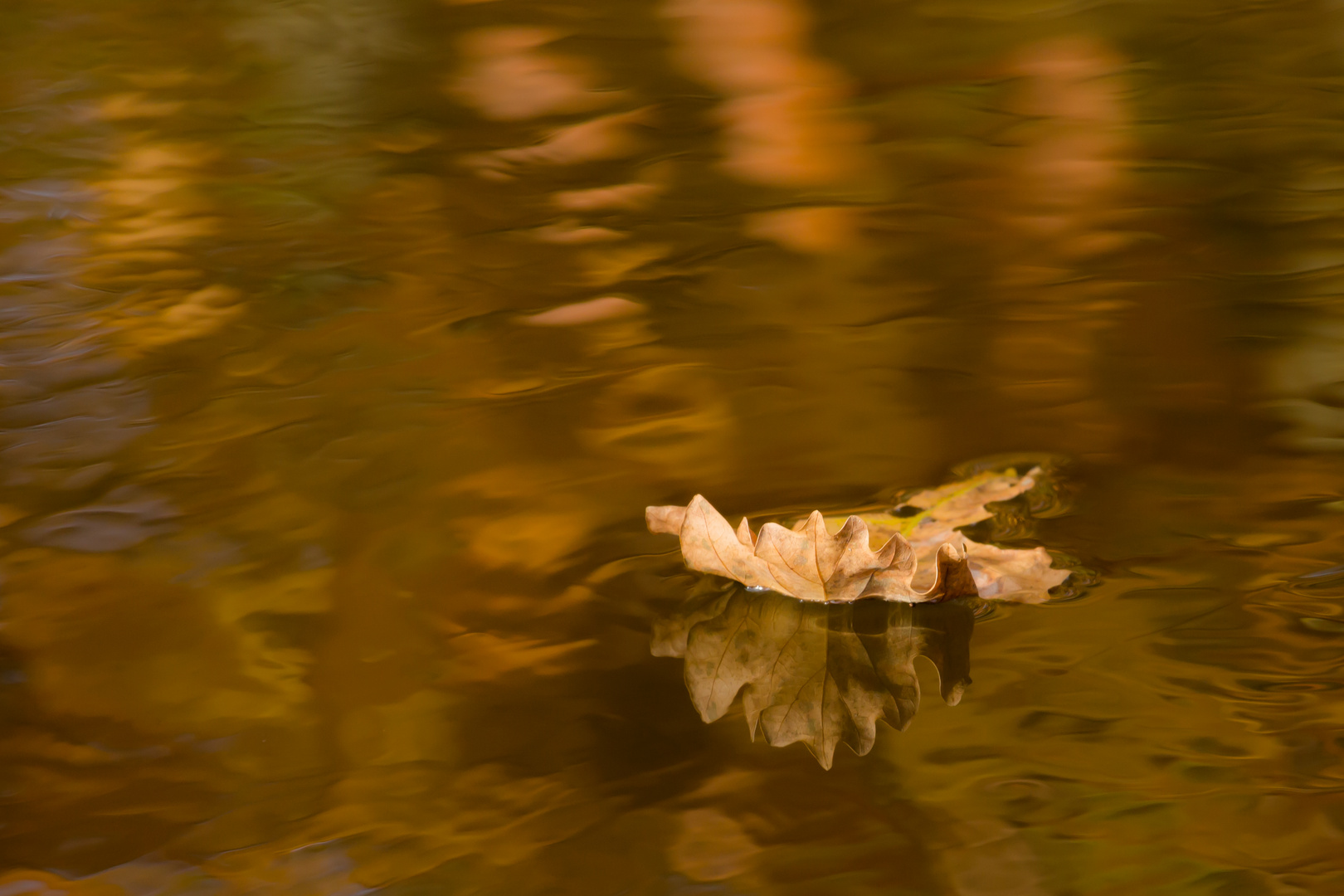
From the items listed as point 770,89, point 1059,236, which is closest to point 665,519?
point 1059,236

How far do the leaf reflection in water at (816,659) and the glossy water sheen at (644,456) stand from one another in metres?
0.02

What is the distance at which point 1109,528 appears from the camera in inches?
43.1

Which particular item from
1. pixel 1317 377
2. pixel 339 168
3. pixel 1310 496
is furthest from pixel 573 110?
pixel 1310 496

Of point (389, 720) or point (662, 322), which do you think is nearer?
point (389, 720)

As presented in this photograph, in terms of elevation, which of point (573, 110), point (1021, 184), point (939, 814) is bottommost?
point (939, 814)

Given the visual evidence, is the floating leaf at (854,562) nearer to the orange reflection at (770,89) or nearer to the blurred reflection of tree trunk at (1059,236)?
the blurred reflection of tree trunk at (1059,236)

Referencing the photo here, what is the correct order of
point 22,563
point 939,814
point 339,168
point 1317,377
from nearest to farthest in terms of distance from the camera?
point 939,814, point 22,563, point 1317,377, point 339,168

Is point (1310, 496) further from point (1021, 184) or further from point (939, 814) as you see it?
point (1021, 184)

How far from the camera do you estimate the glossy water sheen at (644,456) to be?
81 cm

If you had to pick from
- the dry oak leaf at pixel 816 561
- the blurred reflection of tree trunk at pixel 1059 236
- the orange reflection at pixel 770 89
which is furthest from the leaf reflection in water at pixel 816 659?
the orange reflection at pixel 770 89

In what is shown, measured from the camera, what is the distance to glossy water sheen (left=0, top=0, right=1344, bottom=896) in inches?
31.9

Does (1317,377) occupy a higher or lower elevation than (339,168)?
lower

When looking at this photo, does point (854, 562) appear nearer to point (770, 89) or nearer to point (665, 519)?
point (665, 519)

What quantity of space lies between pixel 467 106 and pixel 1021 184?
1329 mm
